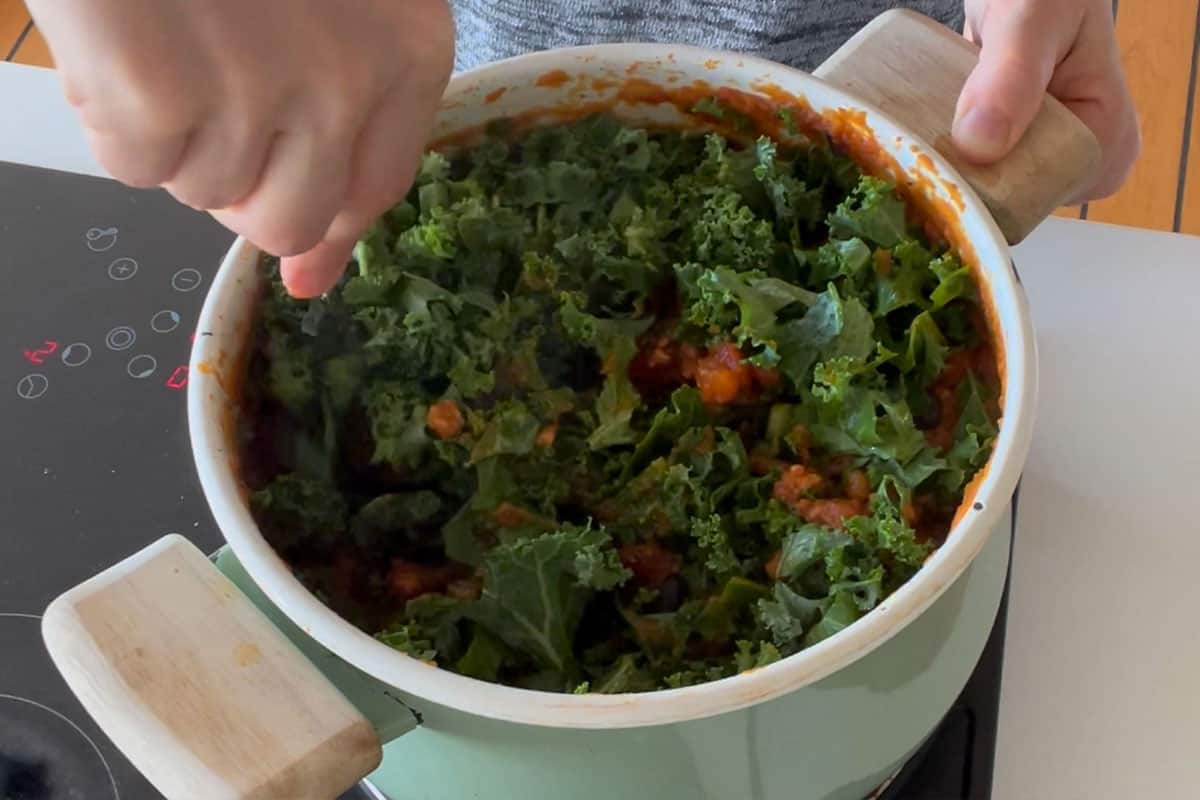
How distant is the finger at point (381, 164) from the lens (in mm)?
363

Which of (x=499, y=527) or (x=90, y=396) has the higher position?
(x=499, y=527)

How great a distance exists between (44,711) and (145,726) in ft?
0.91

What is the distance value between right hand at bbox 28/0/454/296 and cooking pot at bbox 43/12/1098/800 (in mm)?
154

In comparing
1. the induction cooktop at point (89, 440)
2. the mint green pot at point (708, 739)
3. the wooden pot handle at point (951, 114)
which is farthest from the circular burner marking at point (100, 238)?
the wooden pot handle at point (951, 114)

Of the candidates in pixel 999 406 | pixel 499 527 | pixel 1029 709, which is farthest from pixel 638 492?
pixel 1029 709

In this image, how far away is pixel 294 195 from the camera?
35cm

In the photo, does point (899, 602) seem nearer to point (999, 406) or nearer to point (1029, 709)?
point (999, 406)

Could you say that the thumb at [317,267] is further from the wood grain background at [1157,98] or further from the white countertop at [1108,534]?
the wood grain background at [1157,98]

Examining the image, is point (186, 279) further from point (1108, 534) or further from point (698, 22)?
point (1108, 534)

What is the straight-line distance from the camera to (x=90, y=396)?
77cm

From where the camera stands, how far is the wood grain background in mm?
1130

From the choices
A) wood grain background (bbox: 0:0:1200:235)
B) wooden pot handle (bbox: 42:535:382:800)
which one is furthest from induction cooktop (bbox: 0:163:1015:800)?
wood grain background (bbox: 0:0:1200:235)

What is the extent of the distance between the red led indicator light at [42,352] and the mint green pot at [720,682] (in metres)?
0.31

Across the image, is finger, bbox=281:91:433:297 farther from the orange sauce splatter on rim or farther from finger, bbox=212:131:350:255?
the orange sauce splatter on rim
